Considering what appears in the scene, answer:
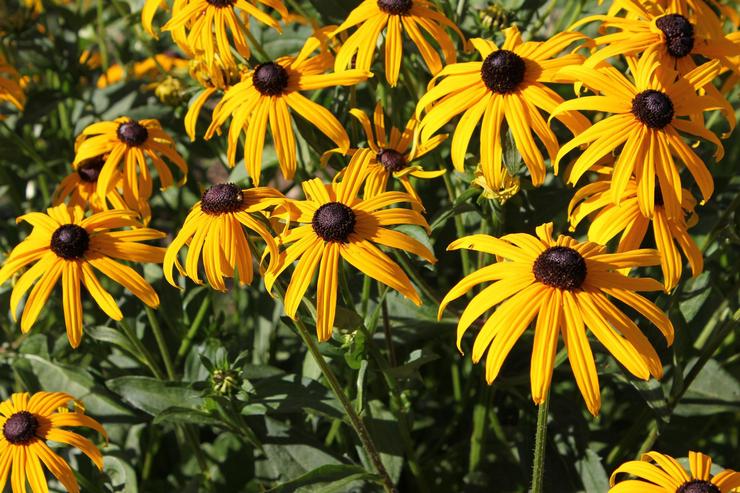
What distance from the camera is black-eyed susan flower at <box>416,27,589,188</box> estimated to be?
1.67 meters

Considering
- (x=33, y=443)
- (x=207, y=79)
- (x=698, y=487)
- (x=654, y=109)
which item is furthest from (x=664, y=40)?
(x=33, y=443)

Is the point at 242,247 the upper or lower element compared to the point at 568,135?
lower

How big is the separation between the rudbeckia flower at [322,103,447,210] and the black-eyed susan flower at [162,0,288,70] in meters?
0.33

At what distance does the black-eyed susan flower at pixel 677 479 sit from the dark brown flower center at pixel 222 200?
0.90 meters

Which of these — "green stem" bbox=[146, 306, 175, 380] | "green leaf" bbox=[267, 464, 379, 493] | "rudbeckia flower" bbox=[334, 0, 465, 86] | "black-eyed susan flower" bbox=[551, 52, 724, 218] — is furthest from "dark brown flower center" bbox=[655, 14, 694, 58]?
"green stem" bbox=[146, 306, 175, 380]

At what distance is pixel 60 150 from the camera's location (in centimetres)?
292

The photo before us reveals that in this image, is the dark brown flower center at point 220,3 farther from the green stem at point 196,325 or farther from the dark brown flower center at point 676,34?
the dark brown flower center at point 676,34

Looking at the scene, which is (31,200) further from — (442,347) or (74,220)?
(442,347)

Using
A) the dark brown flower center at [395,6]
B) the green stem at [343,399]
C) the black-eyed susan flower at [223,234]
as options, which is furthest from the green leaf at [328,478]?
the dark brown flower center at [395,6]

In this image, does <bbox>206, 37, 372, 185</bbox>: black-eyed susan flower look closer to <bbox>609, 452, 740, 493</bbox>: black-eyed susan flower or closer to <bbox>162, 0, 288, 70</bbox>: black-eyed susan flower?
<bbox>162, 0, 288, 70</bbox>: black-eyed susan flower

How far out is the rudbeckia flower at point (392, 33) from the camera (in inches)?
74.3

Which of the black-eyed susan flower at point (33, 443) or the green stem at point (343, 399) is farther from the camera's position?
the black-eyed susan flower at point (33, 443)

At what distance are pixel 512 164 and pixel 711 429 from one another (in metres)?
1.43

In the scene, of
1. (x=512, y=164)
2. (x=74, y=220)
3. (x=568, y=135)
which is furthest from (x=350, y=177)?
(x=568, y=135)
